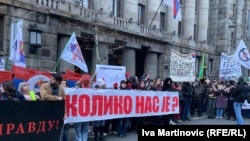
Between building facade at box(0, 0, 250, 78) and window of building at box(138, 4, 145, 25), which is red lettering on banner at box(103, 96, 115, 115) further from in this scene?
window of building at box(138, 4, 145, 25)

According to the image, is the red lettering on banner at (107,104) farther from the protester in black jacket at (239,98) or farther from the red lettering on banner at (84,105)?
the protester in black jacket at (239,98)

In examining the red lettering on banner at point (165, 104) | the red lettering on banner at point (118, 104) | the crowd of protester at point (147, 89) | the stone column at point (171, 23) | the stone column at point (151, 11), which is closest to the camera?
the crowd of protester at point (147, 89)

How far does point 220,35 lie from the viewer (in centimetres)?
3834

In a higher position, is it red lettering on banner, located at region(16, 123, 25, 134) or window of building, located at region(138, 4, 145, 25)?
window of building, located at region(138, 4, 145, 25)

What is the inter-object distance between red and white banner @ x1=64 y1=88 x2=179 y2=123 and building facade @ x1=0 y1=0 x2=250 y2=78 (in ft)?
15.1

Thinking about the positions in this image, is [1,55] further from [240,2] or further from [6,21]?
[240,2]

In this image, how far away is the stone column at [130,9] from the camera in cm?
2406

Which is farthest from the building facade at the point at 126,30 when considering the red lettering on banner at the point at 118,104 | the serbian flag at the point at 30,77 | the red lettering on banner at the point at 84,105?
the red lettering on banner at the point at 84,105

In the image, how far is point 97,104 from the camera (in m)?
9.01

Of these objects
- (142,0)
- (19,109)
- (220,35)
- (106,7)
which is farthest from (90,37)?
(220,35)

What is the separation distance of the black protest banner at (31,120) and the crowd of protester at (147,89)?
44cm

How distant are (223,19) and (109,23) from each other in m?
20.9

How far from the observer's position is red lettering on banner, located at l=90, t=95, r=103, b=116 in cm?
886

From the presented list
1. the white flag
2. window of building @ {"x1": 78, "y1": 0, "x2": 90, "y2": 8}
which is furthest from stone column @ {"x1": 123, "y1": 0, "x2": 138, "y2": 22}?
the white flag
